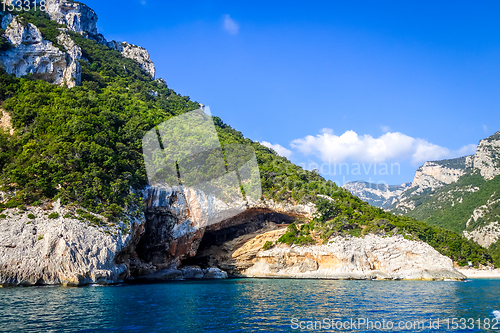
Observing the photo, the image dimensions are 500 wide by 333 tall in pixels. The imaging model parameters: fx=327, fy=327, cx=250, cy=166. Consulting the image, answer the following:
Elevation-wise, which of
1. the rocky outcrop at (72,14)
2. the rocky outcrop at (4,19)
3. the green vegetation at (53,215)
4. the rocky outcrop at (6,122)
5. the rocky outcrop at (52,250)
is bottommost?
the rocky outcrop at (52,250)

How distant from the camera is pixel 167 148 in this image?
47469 millimetres

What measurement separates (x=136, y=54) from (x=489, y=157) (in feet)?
364

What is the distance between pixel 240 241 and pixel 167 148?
60.8 feet

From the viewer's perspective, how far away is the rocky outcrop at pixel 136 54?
3388 inches

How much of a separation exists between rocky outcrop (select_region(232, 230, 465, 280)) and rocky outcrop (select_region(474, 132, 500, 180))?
2990 inches

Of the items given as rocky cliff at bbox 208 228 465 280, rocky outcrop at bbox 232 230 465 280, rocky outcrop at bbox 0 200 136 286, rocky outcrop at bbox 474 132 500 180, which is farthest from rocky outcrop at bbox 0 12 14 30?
rocky outcrop at bbox 474 132 500 180

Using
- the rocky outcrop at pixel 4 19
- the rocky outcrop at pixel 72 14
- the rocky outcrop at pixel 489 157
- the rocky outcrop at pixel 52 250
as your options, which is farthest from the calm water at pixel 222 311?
the rocky outcrop at pixel 489 157

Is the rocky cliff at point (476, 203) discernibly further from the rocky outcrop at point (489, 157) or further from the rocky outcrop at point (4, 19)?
the rocky outcrop at point (4, 19)

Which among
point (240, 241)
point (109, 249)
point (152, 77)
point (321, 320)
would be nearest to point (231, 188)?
point (240, 241)

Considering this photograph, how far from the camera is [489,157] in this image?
104 meters

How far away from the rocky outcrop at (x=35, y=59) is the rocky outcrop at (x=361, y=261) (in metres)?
42.8

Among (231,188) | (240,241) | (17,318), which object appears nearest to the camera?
(17,318)

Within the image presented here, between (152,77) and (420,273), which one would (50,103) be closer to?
(152,77)

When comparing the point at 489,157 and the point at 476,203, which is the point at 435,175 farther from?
the point at 476,203
